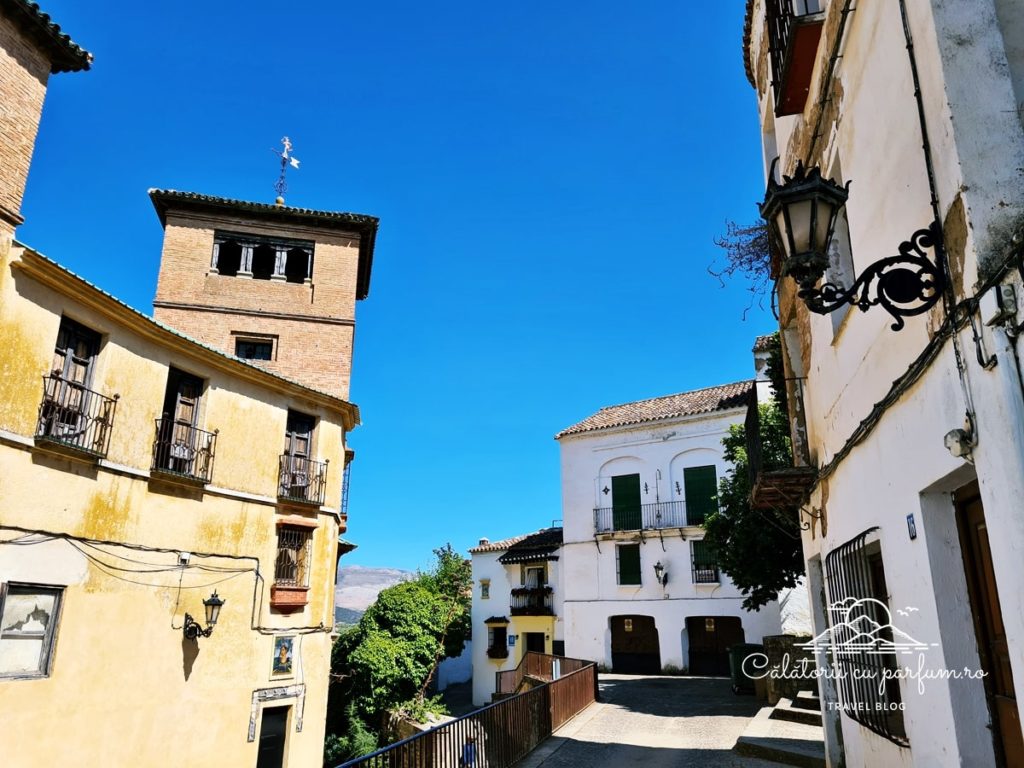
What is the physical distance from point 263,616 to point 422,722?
444 inches

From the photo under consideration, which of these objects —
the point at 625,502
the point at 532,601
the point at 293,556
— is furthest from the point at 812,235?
the point at 532,601

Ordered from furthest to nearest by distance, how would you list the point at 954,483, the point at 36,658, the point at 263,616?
the point at 263,616 < the point at 36,658 < the point at 954,483

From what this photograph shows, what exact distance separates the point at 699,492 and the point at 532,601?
8.98 m

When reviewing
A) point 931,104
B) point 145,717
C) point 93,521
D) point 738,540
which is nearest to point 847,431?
point 931,104

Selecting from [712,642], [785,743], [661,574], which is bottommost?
[785,743]

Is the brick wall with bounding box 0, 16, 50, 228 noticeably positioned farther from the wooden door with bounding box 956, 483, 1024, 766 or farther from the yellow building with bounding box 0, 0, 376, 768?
the wooden door with bounding box 956, 483, 1024, 766

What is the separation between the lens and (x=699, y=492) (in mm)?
25203

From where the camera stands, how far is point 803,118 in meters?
7.10

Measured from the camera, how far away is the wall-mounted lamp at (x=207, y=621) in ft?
40.6

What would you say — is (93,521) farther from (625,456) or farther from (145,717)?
(625,456)

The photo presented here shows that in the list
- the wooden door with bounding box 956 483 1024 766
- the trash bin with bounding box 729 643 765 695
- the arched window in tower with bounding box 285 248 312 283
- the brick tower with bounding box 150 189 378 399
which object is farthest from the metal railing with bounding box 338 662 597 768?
the arched window in tower with bounding box 285 248 312 283

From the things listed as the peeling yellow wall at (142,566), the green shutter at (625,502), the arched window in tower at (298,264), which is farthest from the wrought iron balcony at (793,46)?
the green shutter at (625,502)

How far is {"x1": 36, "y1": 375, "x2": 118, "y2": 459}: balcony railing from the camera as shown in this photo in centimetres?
1038

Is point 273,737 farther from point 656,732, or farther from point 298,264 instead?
point 298,264
